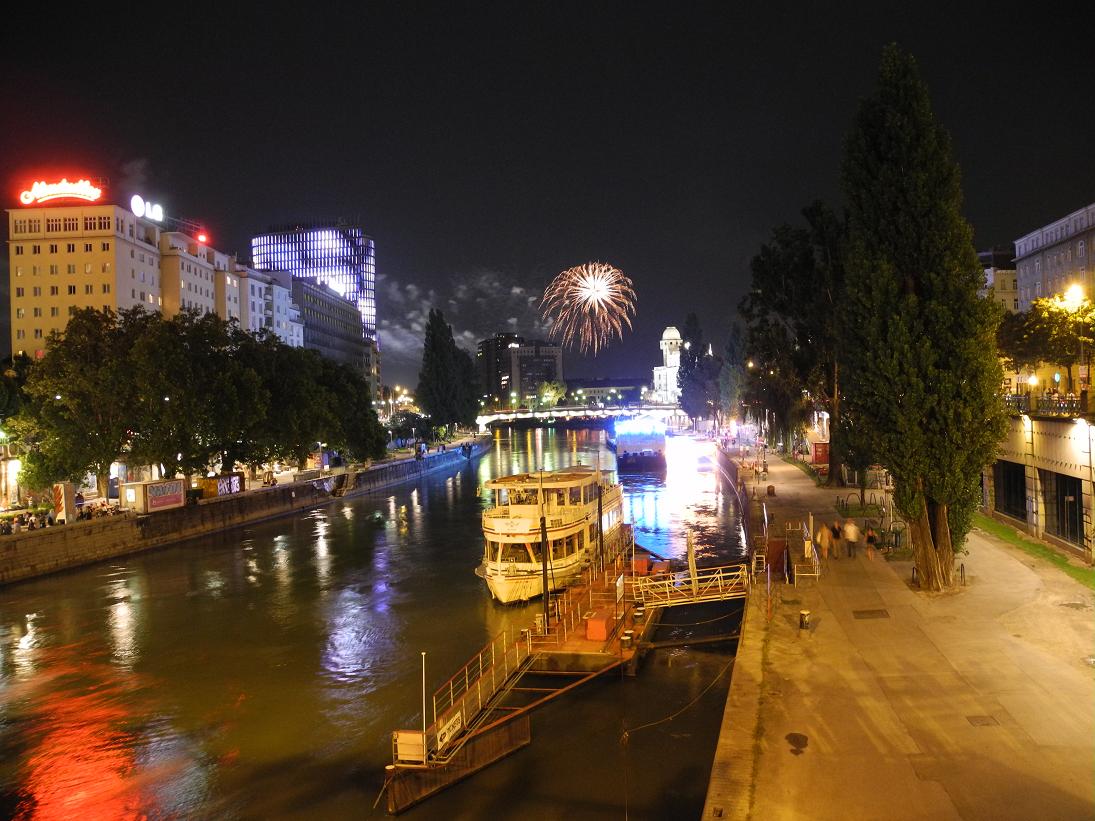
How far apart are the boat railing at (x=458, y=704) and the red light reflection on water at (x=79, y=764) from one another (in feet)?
19.4

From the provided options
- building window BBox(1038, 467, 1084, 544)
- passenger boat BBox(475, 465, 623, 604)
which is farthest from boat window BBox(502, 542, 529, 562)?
building window BBox(1038, 467, 1084, 544)

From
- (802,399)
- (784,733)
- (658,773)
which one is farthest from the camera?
(802,399)

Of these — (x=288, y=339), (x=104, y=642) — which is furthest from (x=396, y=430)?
(x=104, y=642)

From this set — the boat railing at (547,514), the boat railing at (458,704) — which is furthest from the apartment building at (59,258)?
the boat railing at (458,704)

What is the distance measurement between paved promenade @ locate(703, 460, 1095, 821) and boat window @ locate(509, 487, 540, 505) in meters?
14.0

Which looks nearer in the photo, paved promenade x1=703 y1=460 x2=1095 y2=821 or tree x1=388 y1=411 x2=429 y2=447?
paved promenade x1=703 y1=460 x2=1095 y2=821

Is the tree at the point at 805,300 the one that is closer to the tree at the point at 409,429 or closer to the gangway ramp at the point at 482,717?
the gangway ramp at the point at 482,717

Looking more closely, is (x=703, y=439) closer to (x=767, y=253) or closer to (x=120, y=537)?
(x=767, y=253)

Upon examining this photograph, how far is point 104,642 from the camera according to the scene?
28203mm

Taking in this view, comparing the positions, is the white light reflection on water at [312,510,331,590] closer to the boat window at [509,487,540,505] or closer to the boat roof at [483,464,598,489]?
the boat roof at [483,464,598,489]

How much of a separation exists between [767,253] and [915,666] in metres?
36.6

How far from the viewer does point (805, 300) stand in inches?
1873

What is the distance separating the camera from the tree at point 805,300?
1773 inches

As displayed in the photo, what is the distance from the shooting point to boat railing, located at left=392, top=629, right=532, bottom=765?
1672cm
